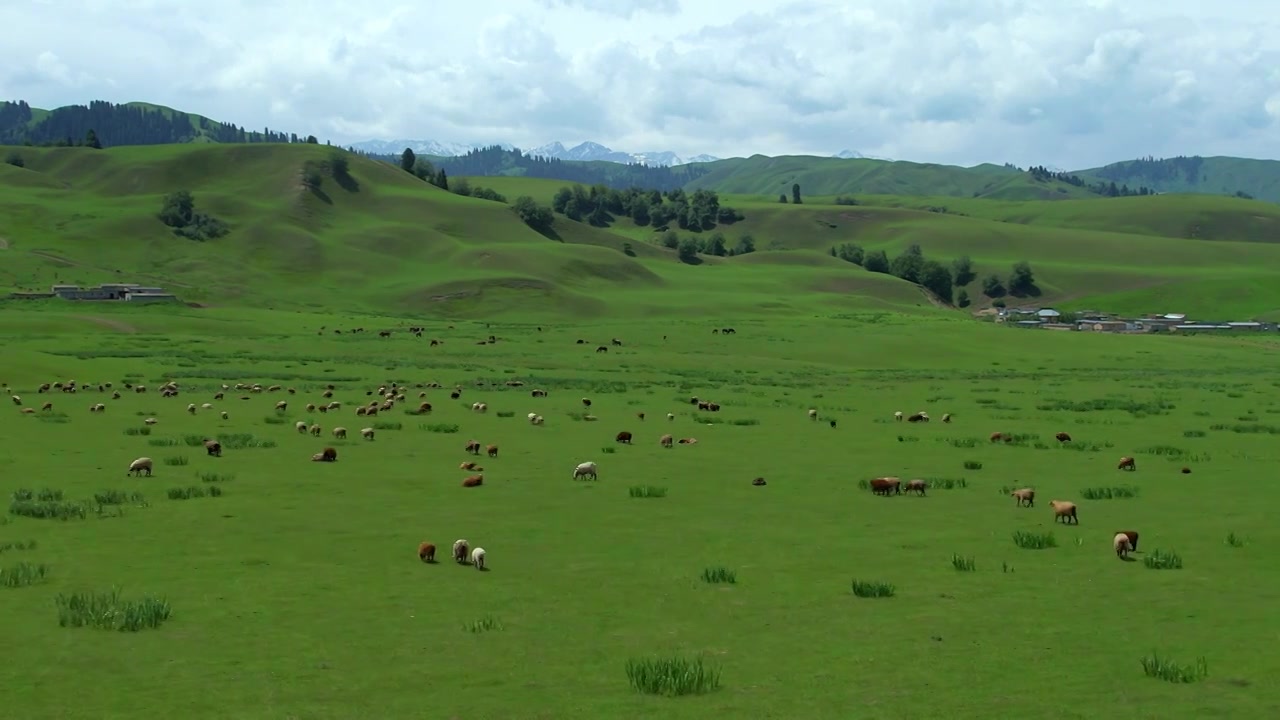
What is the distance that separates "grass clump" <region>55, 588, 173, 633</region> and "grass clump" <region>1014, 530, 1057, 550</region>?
1467 centimetres

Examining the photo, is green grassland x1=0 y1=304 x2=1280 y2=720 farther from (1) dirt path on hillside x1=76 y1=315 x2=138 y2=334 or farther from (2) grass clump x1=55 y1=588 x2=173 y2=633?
(1) dirt path on hillside x1=76 y1=315 x2=138 y2=334

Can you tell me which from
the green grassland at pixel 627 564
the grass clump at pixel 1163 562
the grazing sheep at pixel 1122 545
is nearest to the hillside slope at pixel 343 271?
the green grassland at pixel 627 564

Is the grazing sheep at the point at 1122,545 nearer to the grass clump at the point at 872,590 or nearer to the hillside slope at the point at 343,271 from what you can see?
the grass clump at the point at 872,590

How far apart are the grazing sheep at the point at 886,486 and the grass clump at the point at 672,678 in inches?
614

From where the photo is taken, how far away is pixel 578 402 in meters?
54.8

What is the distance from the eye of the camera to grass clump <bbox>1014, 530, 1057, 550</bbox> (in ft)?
72.6

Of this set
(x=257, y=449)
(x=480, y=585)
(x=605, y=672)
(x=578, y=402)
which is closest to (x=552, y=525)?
(x=480, y=585)

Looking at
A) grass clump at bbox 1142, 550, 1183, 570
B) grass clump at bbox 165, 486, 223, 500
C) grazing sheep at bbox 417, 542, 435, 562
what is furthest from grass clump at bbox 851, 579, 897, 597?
grass clump at bbox 165, 486, 223, 500

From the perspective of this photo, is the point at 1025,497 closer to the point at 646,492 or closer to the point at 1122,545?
the point at 1122,545

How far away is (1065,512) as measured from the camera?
2494cm

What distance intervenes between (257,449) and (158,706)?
24.2 metres

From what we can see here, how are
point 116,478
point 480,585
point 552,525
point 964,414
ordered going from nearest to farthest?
point 480,585 < point 552,525 < point 116,478 < point 964,414

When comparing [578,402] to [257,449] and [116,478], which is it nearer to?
[257,449]

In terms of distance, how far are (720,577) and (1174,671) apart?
7324 millimetres
